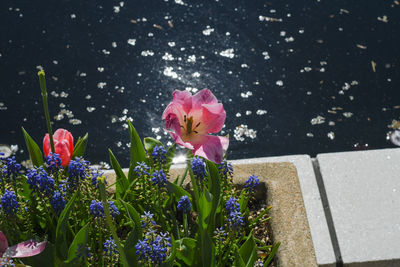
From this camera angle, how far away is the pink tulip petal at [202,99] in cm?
152

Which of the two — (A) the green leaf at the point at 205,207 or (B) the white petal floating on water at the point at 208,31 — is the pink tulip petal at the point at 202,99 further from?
(B) the white petal floating on water at the point at 208,31

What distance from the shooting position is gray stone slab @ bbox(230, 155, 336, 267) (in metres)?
2.00

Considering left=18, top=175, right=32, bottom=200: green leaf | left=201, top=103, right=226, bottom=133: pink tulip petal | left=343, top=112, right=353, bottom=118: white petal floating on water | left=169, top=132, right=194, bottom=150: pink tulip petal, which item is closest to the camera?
left=169, top=132, right=194, bottom=150: pink tulip petal


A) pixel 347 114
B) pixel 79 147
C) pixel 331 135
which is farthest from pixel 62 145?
pixel 347 114

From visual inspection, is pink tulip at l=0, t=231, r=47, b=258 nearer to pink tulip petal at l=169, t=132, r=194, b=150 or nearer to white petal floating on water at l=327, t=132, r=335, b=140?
pink tulip petal at l=169, t=132, r=194, b=150

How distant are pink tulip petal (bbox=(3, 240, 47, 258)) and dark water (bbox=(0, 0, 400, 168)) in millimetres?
1465

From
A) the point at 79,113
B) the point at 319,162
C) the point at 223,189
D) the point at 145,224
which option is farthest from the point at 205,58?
the point at 145,224

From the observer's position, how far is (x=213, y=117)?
5.03ft

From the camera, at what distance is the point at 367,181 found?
2316 mm

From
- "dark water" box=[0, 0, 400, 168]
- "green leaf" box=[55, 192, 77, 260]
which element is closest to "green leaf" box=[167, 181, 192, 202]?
"green leaf" box=[55, 192, 77, 260]

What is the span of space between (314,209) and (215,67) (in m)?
1.57

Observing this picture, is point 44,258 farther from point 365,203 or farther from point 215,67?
point 215,67

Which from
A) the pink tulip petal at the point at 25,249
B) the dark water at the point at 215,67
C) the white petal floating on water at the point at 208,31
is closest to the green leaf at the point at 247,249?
the pink tulip petal at the point at 25,249

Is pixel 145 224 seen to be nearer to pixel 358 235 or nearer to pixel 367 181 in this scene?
pixel 358 235
